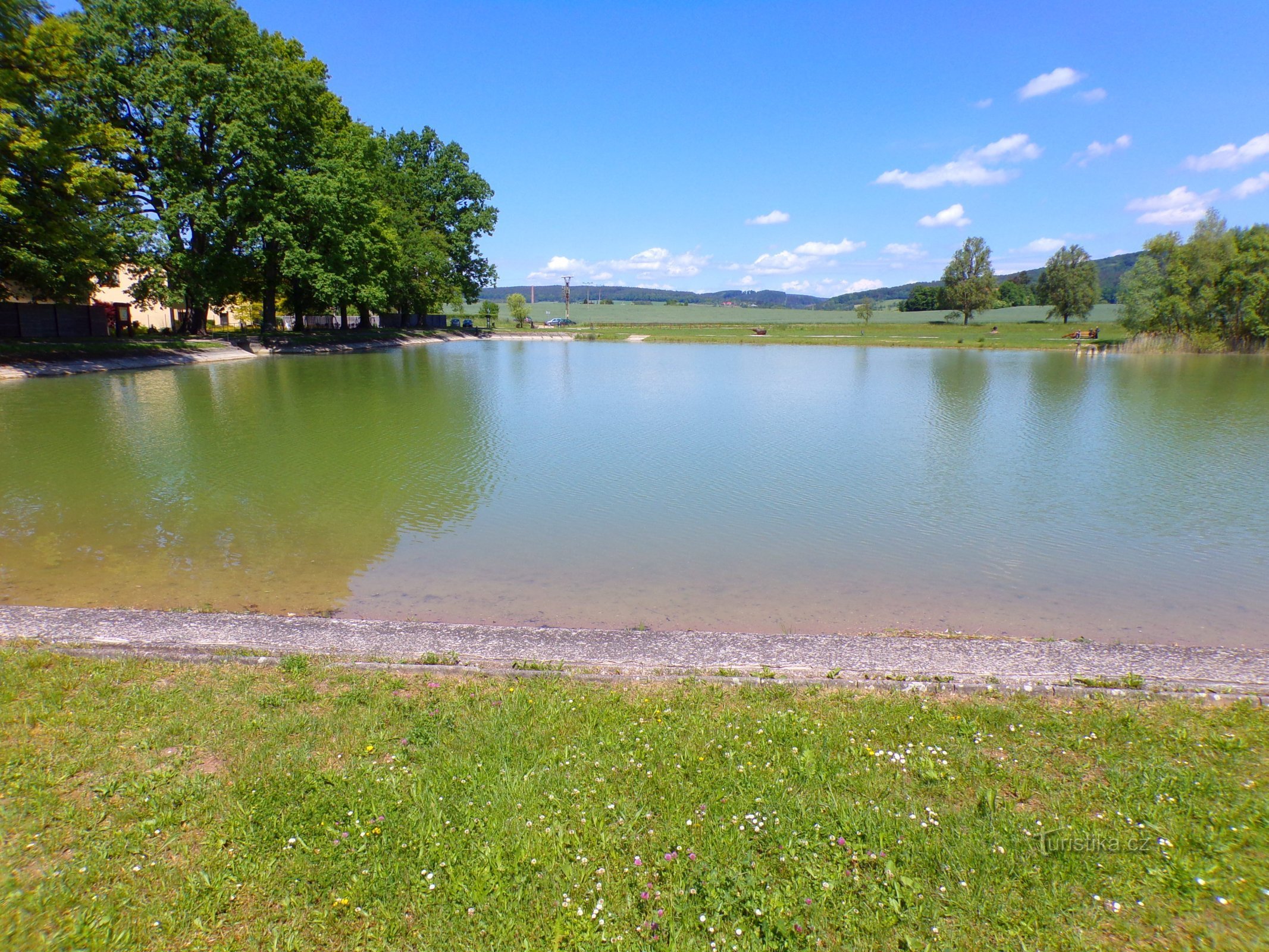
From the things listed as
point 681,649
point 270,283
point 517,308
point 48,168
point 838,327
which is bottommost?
point 681,649

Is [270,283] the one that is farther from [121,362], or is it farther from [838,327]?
[838,327]

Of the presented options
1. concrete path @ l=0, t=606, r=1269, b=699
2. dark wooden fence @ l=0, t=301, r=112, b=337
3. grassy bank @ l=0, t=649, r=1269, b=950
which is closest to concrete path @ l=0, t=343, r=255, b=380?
dark wooden fence @ l=0, t=301, r=112, b=337

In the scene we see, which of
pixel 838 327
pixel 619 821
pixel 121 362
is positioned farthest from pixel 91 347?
A: pixel 838 327

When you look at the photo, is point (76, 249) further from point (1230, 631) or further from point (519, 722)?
point (1230, 631)

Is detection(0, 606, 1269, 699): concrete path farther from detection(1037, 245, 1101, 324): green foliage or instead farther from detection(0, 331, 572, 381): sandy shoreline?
detection(1037, 245, 1101, 324): green foliage

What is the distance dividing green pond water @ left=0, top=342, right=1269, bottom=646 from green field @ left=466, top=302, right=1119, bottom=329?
71264 mm

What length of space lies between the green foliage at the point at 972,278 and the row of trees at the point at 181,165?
2494 inches

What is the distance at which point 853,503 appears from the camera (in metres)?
11.2

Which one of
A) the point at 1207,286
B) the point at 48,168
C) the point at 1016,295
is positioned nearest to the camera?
the point at 48,168

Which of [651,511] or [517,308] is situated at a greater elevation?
[517,308]

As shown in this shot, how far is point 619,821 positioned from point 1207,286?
60.8 m

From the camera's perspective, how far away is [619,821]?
3.39m

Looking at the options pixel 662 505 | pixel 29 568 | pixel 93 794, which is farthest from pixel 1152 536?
pixel 29 568

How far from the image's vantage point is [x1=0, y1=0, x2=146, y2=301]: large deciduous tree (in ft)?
77.8
